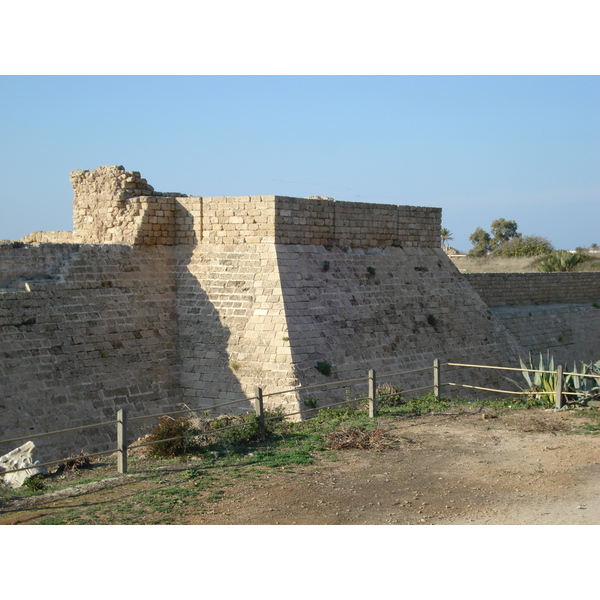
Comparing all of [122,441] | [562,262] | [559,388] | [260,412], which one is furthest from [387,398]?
[562,262]

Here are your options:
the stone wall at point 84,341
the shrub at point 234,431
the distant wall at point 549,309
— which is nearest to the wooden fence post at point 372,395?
the shrub at point 234,431

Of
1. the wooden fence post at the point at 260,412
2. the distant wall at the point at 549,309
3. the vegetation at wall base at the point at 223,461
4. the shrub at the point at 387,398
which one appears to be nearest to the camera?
the vegetation at wall base at the point at 223,461

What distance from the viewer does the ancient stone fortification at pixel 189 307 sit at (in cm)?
1233

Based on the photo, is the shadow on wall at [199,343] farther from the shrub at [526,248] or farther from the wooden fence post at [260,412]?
the shrub at [526,248]

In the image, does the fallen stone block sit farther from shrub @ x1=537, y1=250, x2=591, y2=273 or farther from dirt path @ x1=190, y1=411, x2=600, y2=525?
shrub @ x1=537, y1=250, x2=591, y2=273

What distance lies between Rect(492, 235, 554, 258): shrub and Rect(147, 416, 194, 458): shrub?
35.1 metres

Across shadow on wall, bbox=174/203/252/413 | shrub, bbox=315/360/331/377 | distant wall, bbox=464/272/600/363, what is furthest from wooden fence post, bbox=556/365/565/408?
distant wall, bbox=464/272/600/363

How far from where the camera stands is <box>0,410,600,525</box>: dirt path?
7.37m

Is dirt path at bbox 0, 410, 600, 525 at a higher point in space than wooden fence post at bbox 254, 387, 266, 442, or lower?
lower

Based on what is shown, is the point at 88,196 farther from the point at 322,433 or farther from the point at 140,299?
the point at 322,433

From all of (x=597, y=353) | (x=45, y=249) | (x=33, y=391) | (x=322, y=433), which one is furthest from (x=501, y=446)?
(x=597, y=353)

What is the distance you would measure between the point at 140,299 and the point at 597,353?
15434 mm

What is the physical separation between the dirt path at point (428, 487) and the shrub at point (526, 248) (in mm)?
33616

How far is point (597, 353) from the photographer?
24.0 meters
